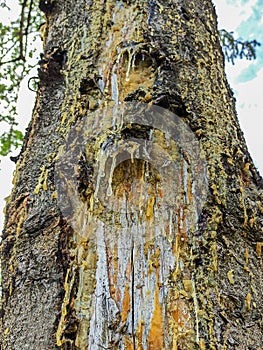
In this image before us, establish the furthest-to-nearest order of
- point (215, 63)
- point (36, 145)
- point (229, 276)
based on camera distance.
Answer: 1. point (215, 63)
2. point (36, 145)
3. point (229, 276)

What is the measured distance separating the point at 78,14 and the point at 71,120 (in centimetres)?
55

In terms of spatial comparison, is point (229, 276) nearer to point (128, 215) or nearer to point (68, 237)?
point (128, 215)

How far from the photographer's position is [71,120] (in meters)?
1.39

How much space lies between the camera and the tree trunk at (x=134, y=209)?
104 centimetres

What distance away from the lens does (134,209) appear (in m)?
1.18

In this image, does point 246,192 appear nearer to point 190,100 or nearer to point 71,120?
point 190,100

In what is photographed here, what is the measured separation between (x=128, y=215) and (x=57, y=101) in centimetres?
55

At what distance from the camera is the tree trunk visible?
3.42ft

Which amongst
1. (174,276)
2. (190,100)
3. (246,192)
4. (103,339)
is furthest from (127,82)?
(103,339)

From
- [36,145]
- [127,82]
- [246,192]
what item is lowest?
[246,192]

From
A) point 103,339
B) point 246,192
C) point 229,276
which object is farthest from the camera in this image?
point 246,192

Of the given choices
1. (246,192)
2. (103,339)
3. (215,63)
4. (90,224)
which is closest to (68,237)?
(90,224)

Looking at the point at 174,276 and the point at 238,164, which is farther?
the point at 238,164

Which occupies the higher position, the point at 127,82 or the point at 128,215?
the point at 127,82
